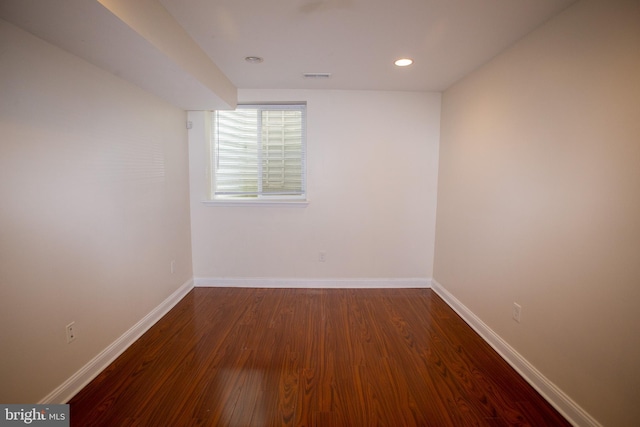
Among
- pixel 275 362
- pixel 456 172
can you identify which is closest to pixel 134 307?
pixel 275 362

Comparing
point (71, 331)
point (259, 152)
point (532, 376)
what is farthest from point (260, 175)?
point (532, 376)

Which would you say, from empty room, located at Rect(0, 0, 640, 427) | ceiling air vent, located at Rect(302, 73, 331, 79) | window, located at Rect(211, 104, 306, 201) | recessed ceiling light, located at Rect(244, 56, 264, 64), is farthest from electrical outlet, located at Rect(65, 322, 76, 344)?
ceiling air vent, located at Rect(302, 73, 331, 79)

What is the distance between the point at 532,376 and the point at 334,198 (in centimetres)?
228

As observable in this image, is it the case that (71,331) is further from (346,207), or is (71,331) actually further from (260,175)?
(346,207)

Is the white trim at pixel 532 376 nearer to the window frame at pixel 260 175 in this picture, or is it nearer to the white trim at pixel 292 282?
the white trim at pixel 292 282

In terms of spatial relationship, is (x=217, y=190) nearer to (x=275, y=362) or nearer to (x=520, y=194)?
(x=275, y=362)

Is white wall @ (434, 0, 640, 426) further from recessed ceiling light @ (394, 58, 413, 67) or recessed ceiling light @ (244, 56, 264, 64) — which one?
recessed ceiling light @ (244, 56, 264, 64)

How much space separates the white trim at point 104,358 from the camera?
62.5 inches

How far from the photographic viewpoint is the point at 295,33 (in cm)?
191

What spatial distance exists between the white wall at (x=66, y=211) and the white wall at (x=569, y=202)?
2.93 m

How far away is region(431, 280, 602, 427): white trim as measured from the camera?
4.82ft

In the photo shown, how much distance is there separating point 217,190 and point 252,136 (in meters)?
0.80

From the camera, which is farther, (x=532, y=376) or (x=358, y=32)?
(x=358, y=32)

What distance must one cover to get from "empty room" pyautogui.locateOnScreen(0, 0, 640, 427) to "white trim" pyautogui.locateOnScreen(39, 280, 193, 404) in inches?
0.6
